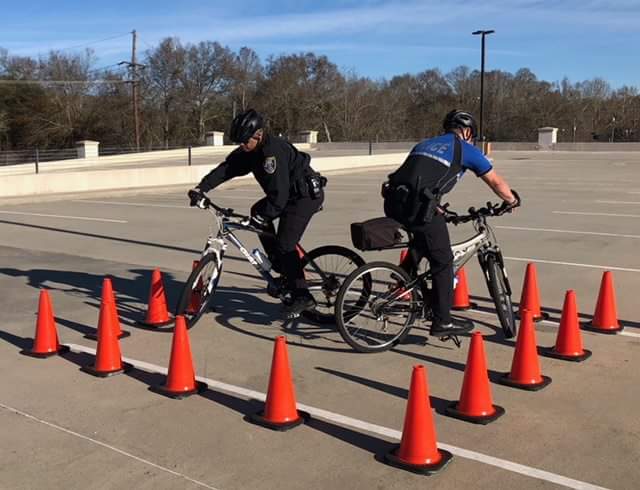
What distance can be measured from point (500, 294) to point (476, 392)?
5.81 ft

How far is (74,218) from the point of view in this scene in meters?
15.5

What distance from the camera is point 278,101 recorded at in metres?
68.5

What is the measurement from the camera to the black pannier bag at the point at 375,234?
5.44 metres

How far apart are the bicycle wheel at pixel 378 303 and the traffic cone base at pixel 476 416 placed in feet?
4.31

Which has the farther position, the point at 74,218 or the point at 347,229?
the point at 74,218

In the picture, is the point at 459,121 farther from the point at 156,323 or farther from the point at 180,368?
the point at 156,323

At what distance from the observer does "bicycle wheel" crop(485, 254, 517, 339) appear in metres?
5.89

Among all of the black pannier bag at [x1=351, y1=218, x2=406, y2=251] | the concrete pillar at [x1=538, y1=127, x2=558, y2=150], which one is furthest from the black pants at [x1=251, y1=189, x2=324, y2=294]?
the concrete pillar at [x1=538, y1=127, x2=558, y2=150]

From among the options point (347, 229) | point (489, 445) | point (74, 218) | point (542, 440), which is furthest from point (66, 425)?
point (74, 218)

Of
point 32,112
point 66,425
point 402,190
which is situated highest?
point 32,112

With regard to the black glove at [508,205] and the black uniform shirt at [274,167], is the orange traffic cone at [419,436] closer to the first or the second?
the black glove at [508,205]

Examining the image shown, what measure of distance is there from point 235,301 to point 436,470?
4.14 metres

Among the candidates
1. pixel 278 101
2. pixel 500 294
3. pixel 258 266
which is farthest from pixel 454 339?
pixel 278 101

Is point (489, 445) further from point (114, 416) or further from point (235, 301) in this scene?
point (235, 301)
